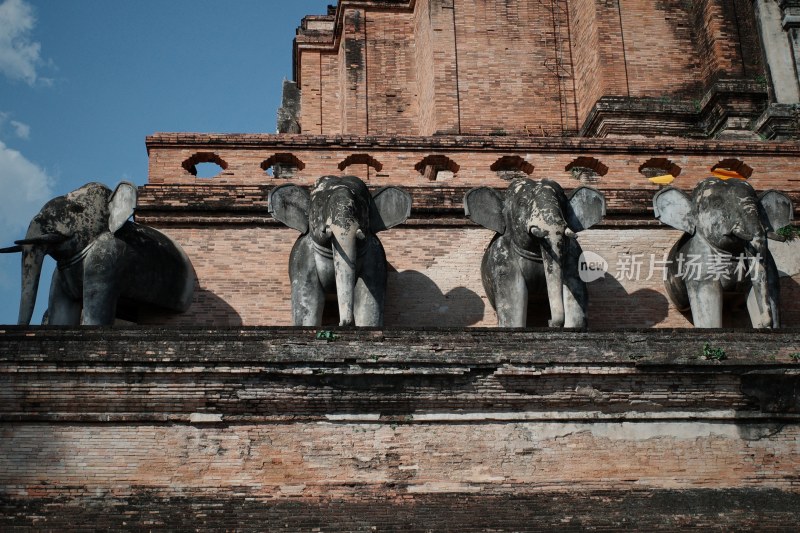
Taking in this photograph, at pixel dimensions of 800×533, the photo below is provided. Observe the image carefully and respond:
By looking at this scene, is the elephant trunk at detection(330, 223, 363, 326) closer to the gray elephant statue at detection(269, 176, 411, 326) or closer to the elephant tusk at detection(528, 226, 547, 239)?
the gray elephant statue at detection(269, 176, 411, 326)

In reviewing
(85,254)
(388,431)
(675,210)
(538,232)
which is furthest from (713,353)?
(85,254)

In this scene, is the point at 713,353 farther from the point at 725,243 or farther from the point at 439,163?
the point at 439,163

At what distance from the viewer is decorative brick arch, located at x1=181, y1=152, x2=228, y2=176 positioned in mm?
15875

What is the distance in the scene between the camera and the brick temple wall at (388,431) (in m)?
10.5

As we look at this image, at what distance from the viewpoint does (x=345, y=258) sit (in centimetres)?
1284

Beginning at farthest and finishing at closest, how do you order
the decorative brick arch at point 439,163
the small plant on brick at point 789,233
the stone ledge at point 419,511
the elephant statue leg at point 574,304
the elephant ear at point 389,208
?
the decorative brick arch at point 439,163 < the small plant on brick at point 789,233 < the elephant ear at point 389,208 < the elephant statue leg at point 574,304 < the stone ledge at point 419,511

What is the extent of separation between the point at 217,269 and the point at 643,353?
19.2 feet

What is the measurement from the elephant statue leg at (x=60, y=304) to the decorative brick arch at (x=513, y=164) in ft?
19.2

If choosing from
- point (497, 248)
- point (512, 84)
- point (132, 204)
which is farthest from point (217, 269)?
point (512, 84)

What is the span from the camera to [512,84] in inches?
803

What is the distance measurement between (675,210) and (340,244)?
4.00m

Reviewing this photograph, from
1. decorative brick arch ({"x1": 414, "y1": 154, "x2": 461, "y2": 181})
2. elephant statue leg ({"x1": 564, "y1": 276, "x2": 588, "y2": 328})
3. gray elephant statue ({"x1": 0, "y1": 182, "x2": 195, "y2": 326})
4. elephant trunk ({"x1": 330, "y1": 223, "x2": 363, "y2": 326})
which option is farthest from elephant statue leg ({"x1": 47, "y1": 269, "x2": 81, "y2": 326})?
elephant statue leg ({"x1": 564, "y1": 276, "x2": 588, "y2": 328})

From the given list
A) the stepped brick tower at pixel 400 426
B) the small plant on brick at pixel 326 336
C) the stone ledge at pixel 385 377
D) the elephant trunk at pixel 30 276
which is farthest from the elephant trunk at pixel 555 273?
the elephant trunk at pixel 30 276

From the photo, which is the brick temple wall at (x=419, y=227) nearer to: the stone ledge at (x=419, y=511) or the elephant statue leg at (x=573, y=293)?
the elephant statue leg at (x=573, y=293)
